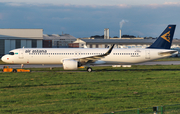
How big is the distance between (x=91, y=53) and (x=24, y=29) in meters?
55.2

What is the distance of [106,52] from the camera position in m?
36.2

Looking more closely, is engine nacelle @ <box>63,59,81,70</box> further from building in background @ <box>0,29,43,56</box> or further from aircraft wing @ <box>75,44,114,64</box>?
building in background @ <box>0,29,43,56</box>

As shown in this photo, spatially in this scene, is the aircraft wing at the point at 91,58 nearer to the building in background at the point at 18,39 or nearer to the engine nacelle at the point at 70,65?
the engine nacelle at the point at 70,65

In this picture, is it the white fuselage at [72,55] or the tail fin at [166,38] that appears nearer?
the white fuselage at [72,55]

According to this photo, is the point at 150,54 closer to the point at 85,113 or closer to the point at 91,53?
the point at 91,53

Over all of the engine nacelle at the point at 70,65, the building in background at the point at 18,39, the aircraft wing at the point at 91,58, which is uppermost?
the building in background at the point at 18,39

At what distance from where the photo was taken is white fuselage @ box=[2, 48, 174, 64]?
3788 cm

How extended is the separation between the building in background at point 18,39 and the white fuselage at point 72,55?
49.7 m

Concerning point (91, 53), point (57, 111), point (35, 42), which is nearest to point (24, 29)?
point (35, 42)

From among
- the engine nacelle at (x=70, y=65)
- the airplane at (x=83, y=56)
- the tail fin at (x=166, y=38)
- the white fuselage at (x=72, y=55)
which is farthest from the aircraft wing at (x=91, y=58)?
the tail fin at (x=166, y=38)

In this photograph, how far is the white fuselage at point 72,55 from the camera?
124 feet

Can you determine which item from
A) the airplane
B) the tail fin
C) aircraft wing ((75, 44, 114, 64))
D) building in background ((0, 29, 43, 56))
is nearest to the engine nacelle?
the airplane

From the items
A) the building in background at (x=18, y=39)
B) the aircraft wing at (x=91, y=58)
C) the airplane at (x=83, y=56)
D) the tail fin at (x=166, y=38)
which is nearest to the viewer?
the aircraft wing at (x=91, y=58)

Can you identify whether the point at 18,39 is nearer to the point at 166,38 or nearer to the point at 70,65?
the point at 70,65
